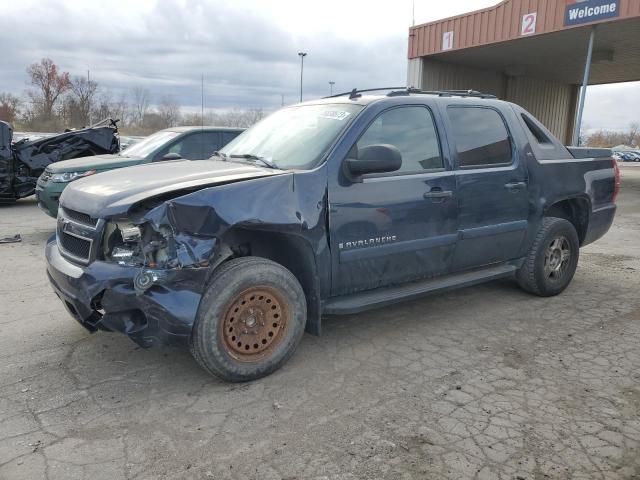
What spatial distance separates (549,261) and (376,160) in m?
2.66

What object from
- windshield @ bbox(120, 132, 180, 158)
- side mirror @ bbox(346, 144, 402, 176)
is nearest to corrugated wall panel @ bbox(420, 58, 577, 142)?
windshield @ bbox(120, 132, 180, 158)

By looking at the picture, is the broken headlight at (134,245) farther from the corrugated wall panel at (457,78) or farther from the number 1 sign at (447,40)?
the corrugated wall panel at (457,78)

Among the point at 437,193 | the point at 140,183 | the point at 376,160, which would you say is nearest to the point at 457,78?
the point at 437,193

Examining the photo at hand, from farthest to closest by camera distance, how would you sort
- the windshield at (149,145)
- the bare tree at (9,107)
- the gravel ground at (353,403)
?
the bare tree at (9,107), the windshield at (149,145), the gravel ground at (353,403)

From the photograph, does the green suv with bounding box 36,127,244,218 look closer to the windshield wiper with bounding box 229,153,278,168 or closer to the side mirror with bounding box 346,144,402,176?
the windshield wiper with bounding box 229,153,278,168

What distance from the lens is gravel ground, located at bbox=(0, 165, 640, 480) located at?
2.55 meters

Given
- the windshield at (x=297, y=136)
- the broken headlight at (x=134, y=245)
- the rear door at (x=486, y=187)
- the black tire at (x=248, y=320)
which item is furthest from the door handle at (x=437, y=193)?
the broken headlight at (x=134, y=245)

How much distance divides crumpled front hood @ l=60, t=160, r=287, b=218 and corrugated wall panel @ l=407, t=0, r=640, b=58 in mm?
12600

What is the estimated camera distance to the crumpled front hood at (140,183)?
123 inches

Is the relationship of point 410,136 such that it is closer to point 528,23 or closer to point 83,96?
point 528,23

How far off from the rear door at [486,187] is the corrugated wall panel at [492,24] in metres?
10.4

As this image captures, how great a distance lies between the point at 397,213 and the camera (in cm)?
384

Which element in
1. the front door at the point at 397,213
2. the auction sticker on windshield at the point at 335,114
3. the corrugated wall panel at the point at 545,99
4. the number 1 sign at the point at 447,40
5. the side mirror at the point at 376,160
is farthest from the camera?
the corrugated wall panel at the point at 545,99

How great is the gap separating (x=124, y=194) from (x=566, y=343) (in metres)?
3.44
